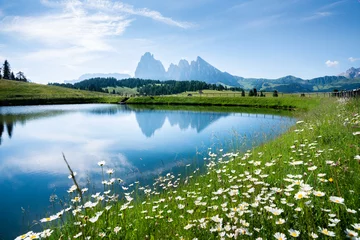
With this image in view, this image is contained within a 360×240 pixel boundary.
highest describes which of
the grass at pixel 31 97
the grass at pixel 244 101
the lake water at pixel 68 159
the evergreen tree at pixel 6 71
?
the evergreen tree at pixel 6 71

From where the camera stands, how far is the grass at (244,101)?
6085cm

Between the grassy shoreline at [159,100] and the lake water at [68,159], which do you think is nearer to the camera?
the lake water at [68,159]

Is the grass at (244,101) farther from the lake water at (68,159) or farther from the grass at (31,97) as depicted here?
the lake water at (68,159)

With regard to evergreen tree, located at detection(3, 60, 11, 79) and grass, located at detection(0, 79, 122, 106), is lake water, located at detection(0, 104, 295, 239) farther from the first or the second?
evergreen tree, located at detection(3, 60, 11, 79)

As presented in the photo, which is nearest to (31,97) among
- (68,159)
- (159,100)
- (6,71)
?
(159,100)

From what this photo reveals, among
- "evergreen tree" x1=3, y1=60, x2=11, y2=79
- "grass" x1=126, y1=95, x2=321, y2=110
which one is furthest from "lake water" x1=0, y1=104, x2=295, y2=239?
"evergreen tree" x1=3, y1=60, x2=11, y2=79

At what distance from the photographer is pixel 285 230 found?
373cm

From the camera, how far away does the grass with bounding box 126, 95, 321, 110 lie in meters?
60.9

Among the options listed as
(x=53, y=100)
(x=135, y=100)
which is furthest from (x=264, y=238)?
(x=53, y=100)

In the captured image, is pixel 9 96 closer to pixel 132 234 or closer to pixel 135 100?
pixel 135 100

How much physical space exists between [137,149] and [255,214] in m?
19.0

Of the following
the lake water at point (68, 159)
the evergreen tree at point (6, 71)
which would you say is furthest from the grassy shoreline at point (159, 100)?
the evergreen tree at point (6, 71)

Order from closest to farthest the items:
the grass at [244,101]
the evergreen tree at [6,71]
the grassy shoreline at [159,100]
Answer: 1. the grass at [244,101]
2. the grassy shoreline at [159,100]
3. the evergreen tree at [6,71]

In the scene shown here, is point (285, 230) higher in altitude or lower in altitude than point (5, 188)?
higher
